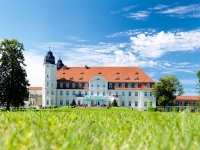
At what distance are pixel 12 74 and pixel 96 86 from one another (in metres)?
40.8

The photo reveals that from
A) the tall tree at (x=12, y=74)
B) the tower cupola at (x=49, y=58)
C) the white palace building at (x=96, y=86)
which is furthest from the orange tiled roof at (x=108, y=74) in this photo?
the tall tree at (x=12, y=74)

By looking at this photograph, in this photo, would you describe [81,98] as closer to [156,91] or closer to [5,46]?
[156,91]

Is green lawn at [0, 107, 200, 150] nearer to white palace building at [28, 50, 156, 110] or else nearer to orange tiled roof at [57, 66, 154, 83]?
white palace building at [28, 50, 156, 110]

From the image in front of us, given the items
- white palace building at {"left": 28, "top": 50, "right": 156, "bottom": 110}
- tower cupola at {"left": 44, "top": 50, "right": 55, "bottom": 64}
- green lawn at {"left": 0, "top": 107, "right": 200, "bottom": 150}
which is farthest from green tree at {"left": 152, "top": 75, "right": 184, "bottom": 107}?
green lawn at {"left": 0, "top": 107, "right": 200, "bottom": 150}

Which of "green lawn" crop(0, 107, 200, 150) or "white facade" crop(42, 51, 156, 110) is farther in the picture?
"white facade" crop(42, 51, 156, 110)

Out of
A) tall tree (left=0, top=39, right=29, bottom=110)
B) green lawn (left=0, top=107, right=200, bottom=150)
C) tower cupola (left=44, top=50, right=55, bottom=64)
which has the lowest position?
green lawn (left=0, top=107, right=200, bottom=150)

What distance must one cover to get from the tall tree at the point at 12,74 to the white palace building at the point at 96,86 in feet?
121

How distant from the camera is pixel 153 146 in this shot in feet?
4.17

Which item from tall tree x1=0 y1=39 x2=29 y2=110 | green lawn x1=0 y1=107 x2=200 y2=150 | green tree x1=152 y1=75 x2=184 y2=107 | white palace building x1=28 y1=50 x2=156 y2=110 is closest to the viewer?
green lawn x1=0 y1=107 x2=200 y2=150

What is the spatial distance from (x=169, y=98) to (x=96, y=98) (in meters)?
21.1

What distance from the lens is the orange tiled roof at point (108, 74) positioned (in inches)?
3258

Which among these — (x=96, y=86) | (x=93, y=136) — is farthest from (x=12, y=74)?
(x=93, y=136)

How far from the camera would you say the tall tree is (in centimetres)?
4266

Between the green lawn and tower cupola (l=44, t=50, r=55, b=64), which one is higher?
tower cupola (l=44, t=50, r=55, b=64)
